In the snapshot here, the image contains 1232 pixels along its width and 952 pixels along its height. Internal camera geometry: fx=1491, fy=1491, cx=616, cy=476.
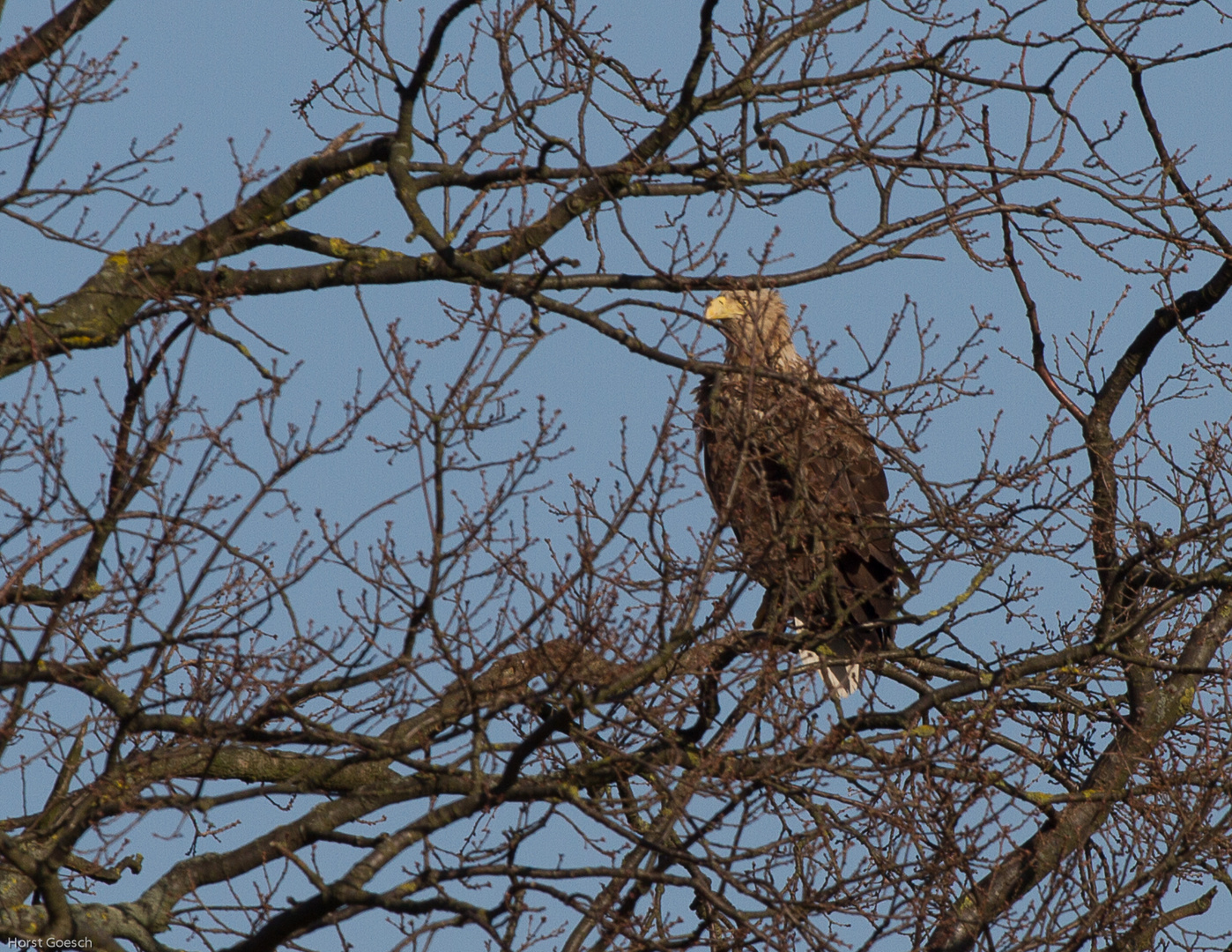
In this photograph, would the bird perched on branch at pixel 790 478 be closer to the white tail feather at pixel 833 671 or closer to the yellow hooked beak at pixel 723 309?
the white tail feather at pixel 833 671

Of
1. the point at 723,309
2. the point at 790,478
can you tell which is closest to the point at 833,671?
the point at 723,309

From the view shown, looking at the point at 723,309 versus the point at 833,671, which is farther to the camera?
the point at 723,309

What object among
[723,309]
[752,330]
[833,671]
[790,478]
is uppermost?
[723,309]

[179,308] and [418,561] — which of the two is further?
[179,308]

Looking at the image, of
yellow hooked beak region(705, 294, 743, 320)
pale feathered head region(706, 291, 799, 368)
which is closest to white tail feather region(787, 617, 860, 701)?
pale feathered head region(706, 291, 799, 368)

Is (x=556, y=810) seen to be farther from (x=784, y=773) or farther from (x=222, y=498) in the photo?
(x=222, y=498)

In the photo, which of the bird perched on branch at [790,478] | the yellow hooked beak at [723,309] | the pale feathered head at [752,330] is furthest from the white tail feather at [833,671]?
the yellow hooked beak at [723,309]

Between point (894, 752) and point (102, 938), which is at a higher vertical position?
point (894, 752)

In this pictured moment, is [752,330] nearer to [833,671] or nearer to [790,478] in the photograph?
[790,478]

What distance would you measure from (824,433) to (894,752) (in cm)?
107

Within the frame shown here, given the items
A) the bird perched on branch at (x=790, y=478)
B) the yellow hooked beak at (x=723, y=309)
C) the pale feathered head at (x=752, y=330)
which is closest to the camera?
the bird perched on branch at (x=790, y=478)

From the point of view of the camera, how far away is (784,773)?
4.32 meters

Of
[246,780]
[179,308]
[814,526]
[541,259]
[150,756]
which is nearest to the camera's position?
→ [150,756]

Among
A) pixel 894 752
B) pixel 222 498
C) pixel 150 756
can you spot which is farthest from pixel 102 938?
pixel 894 752
